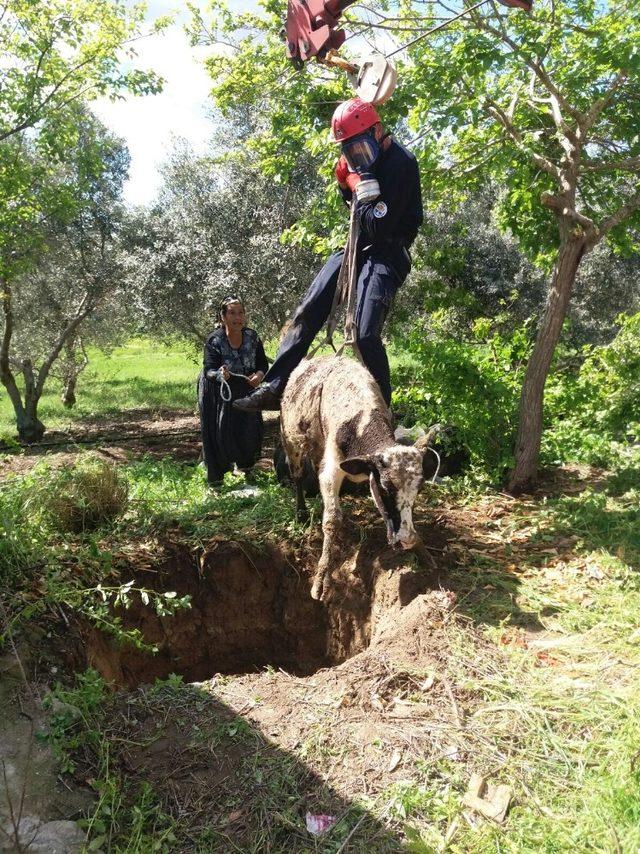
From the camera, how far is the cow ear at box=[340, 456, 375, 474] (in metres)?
4.11

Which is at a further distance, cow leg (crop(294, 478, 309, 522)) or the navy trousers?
cow leg (crop(294, 478, 309, 522))

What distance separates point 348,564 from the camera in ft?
17.3

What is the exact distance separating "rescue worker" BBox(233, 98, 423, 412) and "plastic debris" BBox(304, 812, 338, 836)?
3.28 m

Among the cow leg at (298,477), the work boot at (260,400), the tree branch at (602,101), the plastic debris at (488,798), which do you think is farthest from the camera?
the work boot at (260,400)

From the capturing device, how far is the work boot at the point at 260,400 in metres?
5.80

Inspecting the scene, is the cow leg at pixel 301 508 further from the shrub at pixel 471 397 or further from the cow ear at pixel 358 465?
the shrub at pixel 471 397

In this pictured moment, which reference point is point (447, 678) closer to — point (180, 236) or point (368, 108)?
point (368, 108)

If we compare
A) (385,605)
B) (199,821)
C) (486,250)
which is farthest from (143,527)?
(486,250)

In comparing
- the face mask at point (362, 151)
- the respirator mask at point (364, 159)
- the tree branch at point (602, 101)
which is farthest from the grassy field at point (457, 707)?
the tree branch at point (602, 101)

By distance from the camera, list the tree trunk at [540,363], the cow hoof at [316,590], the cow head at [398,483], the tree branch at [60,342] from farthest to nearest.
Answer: the tree branch at [60,342] < the tree trunk at [540,363] < the cow hoof at [316,590] < the cow head at [398,483]

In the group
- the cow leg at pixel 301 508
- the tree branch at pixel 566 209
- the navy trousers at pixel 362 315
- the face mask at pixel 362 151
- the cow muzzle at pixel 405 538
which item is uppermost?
the face mask at pixel 362 151

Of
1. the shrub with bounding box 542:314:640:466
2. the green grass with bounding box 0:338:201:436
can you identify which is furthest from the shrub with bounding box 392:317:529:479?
the green grass with bounding box 0:338:201:436

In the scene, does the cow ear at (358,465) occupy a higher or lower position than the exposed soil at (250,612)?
higher

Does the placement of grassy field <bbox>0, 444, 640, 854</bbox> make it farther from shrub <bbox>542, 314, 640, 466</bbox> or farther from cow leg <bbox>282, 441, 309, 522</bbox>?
shrub <bbox>542, 314, 640, 466</bbox>
